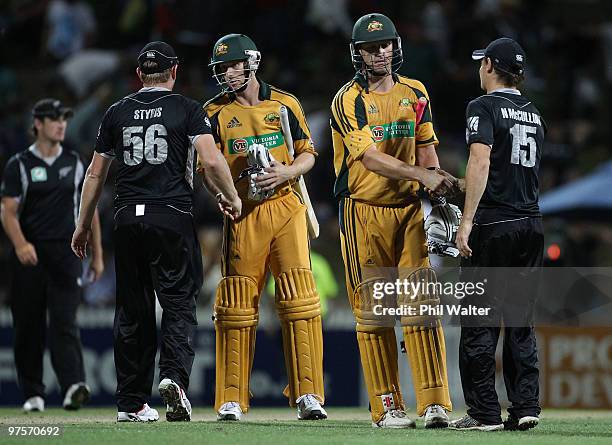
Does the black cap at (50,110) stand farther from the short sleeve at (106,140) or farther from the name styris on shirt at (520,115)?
the name styris on shirt at (520,115)

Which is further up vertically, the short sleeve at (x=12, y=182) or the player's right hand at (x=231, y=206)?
the short sleeve at (x=12, y=182)

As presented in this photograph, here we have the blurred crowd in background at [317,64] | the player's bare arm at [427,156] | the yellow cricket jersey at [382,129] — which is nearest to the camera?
the yellow cricket jersey at [382,129]

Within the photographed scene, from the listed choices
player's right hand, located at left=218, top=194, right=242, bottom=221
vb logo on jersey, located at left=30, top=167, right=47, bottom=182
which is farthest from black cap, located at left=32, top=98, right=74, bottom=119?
player's right hand, located at left=218, top=194, right=242, bottom=221

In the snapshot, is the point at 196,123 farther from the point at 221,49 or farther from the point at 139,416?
the point at 139,416

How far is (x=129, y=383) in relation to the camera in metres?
8.59

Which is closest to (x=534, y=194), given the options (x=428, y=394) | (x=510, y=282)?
(x=510, y=282)

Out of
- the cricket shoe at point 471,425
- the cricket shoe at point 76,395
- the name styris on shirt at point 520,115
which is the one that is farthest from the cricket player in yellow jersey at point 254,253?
the cricket shoe at point 76,395

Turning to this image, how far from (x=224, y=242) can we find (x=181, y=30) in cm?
928

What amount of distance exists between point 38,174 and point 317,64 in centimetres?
746

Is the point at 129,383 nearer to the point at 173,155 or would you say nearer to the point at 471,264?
the point at 173,155

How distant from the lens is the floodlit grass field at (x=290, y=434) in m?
7.21

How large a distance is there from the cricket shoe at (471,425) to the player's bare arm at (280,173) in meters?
2.02

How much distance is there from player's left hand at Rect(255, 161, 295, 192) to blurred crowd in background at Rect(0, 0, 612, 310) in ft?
20.1

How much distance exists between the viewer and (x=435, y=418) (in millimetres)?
8352
